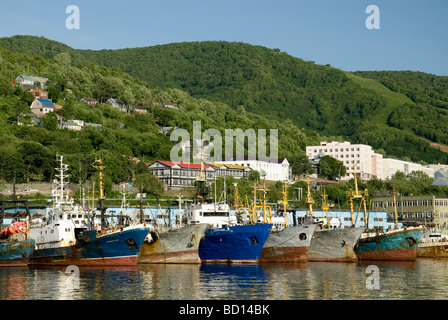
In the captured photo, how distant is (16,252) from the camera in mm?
86938

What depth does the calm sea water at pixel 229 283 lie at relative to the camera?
54344mm

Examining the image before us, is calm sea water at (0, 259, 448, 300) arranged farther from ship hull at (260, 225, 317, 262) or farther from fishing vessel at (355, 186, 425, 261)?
fishing vessel at (355, 186, 425, 261)

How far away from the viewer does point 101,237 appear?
3194 inches

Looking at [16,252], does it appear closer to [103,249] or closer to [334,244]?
[103,249]

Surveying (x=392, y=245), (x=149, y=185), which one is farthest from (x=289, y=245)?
(x=149, y=185)

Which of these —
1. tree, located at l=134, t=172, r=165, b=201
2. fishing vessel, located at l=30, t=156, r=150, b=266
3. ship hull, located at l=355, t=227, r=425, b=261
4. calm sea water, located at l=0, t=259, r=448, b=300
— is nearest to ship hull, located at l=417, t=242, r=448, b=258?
ship hull, located at l=355, t=227, r=425, b=261

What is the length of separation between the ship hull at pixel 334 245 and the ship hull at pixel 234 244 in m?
10.3

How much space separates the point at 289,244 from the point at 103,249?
25358mm

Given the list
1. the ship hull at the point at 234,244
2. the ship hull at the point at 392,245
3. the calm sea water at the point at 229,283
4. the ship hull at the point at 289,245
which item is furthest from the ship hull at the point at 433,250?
the ship hull at the point at 234,244

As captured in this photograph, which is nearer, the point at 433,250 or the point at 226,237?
the point at 226,237

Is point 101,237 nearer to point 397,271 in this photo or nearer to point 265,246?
point 265,246

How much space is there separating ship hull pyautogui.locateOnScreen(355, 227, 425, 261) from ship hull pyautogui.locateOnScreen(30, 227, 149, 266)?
32.7 m
